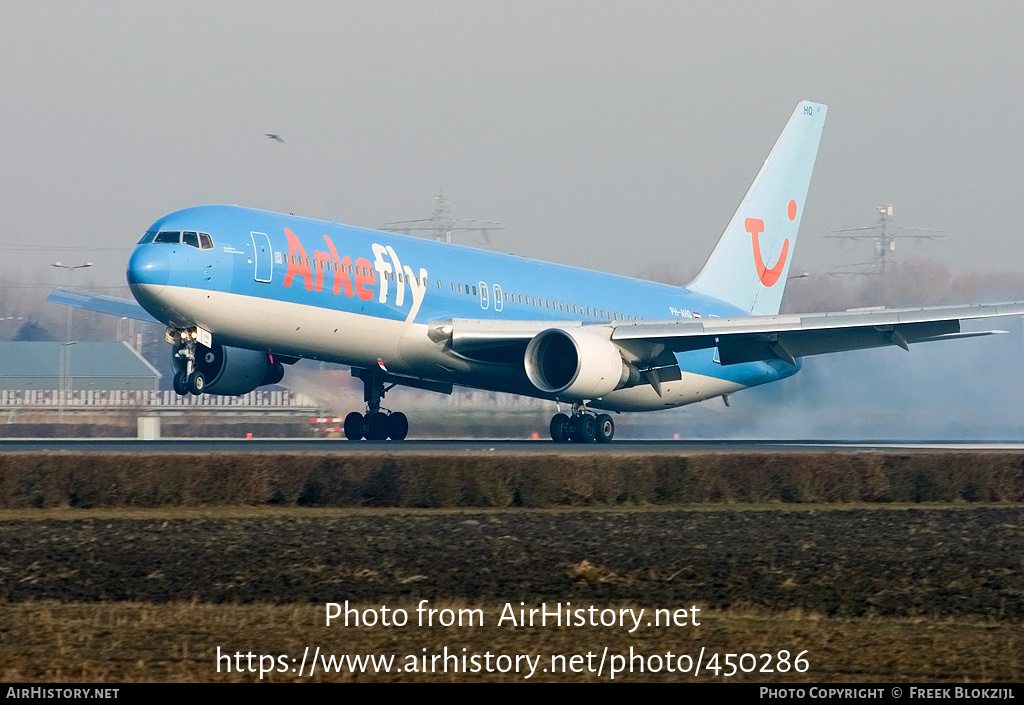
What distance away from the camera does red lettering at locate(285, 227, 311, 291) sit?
25766 millimetres

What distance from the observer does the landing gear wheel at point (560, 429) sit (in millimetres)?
30203

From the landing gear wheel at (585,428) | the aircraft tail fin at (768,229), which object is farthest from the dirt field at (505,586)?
the aircraft tail fin at (768,229)

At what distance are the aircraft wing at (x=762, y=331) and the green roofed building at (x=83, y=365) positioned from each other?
1898 inches

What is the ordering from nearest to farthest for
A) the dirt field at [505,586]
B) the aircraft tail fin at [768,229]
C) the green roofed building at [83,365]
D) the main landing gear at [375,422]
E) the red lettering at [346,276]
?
the dirt field at [505,586] < the red lettering at [346,276] < the main landing gear at [375,422] < the aircraft tail fin at [768,229] < the green roofed building at [83,365]

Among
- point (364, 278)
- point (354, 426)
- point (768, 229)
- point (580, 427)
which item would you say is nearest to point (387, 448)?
point (364, 278)

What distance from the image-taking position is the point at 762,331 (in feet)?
96.0

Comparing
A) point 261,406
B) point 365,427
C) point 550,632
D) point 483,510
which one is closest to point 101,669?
point 550,632

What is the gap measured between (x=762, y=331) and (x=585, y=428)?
14.6 feet

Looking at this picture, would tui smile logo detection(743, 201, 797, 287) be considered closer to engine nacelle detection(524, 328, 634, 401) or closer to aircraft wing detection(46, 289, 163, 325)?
engine nacelle detection(524, 328, 634, 401)

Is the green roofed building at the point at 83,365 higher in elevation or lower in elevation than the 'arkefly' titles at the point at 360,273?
higher

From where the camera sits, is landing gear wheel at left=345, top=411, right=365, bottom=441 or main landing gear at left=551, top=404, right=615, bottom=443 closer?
main landing gear at left=551, top=404, right=615, bottom=443

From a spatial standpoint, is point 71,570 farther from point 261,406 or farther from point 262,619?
point 261,406

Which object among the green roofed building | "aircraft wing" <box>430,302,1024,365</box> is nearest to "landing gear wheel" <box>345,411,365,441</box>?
"aircraft wing" <box>430,302,1024,365</box>

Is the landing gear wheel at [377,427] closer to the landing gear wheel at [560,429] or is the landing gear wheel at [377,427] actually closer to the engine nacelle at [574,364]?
the landing gear wheel at [560,429]
